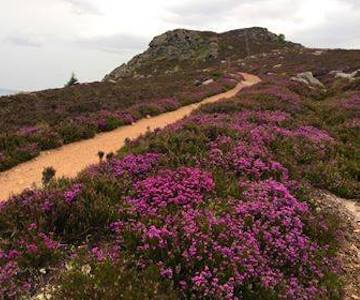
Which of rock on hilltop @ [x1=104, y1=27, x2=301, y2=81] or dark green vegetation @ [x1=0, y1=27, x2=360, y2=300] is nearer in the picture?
dark green vegetation @ [x1=0, y1=27, x2=360, y2=300]

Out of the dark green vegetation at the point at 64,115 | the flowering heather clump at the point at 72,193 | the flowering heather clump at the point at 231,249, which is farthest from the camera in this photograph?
the dark green vegetation at the point at 64,115

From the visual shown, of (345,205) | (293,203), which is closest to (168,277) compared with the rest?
(293,203)

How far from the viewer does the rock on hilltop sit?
104m

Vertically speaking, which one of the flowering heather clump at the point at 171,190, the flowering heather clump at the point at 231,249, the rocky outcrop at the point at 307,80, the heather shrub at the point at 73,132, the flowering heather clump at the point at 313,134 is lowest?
the rocky outcrop at the point at 307,80

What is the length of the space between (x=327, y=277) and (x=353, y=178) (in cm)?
607

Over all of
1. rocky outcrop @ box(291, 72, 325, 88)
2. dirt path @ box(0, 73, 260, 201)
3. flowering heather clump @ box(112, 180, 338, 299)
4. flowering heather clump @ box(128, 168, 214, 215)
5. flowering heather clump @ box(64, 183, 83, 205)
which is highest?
flowering heather clump @ box(64, 183, 83, 205)

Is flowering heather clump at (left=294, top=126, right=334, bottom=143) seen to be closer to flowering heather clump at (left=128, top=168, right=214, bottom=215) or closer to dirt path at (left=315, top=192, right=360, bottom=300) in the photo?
dirt path at (left=315, top=192, right=360, bottom=300)

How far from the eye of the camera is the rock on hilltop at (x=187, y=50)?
104 m

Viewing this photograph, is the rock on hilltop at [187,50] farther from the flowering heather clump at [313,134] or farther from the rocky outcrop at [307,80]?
the flowering heather clump at [313,134]

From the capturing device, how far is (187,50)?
11412 cm

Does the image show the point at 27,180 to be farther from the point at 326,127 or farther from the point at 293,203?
the point at 326,127

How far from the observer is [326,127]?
62.0 feet

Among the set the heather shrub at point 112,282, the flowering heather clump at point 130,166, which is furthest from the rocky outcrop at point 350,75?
the heather shrub at point 112,282

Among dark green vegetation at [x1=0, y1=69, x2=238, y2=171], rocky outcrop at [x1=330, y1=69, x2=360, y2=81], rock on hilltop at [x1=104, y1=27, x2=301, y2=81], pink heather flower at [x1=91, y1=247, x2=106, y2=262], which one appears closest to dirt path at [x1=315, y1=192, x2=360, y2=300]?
pink heather flower at [x1=91, y1=247, x2=106, y2=262]
